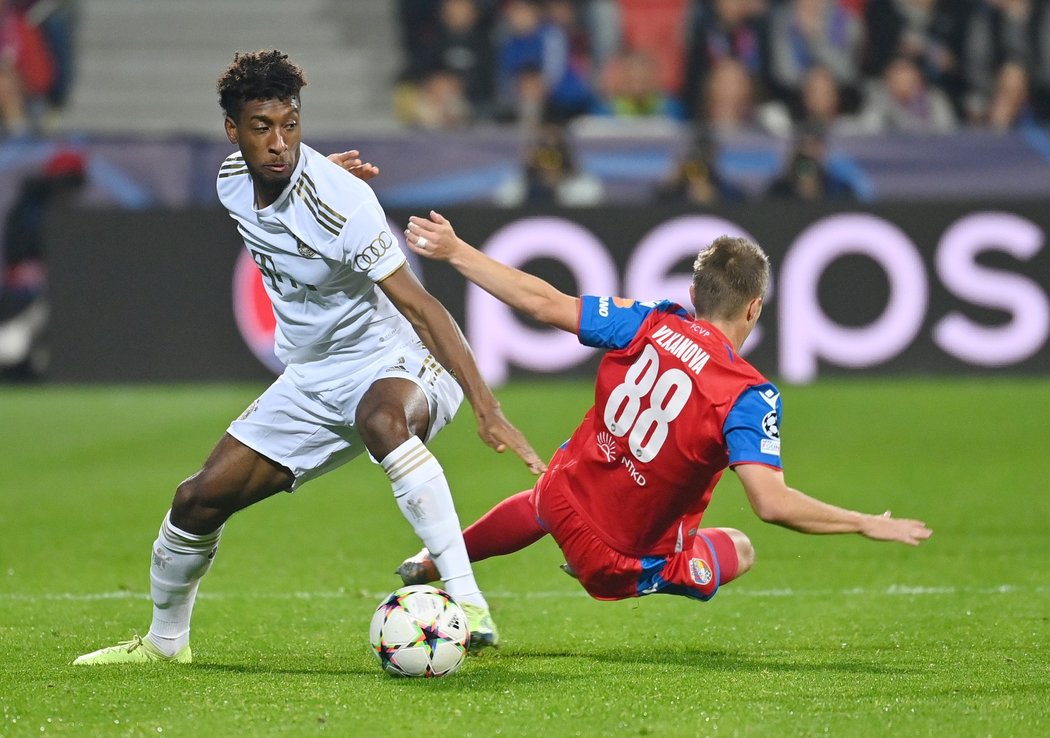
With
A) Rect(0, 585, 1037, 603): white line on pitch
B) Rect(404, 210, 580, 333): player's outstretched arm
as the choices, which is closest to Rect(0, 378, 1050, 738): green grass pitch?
Rect(0, 585, 1037, 603): white line on pitch

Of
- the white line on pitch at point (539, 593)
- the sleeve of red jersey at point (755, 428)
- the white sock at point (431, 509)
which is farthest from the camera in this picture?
the white line on pitch at point (539, 593)

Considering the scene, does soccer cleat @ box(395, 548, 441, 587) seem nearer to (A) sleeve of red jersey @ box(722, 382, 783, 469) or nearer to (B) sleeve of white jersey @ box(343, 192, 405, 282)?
(B) sleeve of white jersey @ box(343, 192, 405, 282)

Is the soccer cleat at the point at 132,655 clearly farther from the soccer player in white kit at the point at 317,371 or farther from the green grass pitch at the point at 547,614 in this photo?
the green grass pitch at the point at 547,614

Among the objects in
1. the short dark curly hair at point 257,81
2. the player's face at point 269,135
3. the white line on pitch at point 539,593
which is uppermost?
the short dark curly hair at point 257,81

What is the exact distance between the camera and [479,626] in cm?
500

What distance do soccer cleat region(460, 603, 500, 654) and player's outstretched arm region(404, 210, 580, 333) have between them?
92cm

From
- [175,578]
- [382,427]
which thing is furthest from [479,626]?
[175,578]

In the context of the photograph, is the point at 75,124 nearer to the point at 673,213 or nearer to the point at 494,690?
the point at 673,213

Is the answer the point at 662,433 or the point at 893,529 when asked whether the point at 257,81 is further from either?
the point at 893,529

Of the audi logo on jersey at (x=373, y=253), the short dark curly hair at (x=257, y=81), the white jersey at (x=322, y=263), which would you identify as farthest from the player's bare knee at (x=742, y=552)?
the short dark curly hair at (x=257, y=81)

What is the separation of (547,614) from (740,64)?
10494mm

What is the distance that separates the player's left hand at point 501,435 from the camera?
4.96 m

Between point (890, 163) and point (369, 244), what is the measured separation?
9418 millimetres

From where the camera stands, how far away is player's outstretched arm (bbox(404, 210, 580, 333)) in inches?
194
